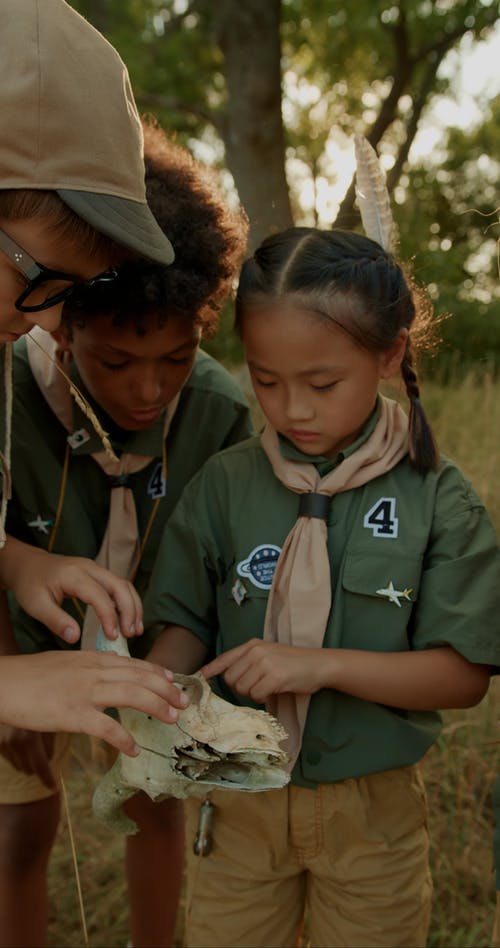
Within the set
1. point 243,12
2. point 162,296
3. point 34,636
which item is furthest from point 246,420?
point 243,12

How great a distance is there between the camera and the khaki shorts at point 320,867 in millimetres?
2164

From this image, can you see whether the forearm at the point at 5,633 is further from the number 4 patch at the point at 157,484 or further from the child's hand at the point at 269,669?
the child's hand at the point at 269,669

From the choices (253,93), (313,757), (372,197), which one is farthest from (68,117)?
(253,93)

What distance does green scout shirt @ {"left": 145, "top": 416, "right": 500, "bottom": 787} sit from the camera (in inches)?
80.1

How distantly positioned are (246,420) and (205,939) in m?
1.32

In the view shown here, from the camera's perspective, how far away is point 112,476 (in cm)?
249

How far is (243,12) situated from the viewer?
6750mm

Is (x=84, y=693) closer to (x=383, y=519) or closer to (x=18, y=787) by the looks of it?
(x=383, y=519)

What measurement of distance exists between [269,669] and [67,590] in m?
0.45

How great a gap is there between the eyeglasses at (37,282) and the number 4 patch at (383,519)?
2.51ft

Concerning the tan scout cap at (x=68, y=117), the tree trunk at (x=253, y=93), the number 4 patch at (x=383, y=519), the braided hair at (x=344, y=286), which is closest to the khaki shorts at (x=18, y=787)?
the number 4 patch at (x=383, y=519)

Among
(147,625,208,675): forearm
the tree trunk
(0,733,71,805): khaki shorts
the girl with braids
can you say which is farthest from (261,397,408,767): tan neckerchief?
the tree trunk

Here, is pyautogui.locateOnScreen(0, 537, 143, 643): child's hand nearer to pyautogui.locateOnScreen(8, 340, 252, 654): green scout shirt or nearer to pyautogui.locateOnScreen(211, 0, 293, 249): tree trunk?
pyautogui.locateOnScreen(8, 340, 252, 654): green scout shirt

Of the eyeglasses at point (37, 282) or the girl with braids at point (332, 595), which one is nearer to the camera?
the eyeglasses at point (37, 282)
